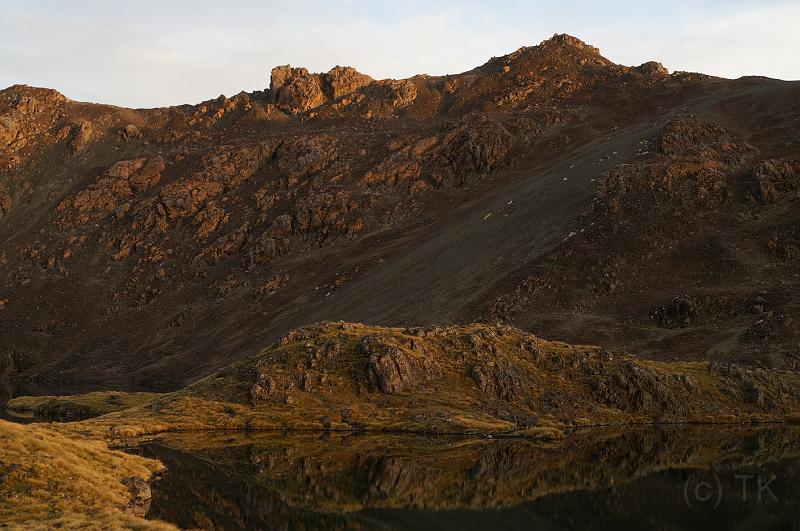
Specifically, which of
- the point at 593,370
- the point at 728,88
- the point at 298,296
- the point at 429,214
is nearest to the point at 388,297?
the point at 298,296

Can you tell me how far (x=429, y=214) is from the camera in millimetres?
187750

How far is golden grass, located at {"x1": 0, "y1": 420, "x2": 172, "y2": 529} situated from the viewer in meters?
41.2

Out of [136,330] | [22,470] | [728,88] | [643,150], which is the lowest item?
[136,330]

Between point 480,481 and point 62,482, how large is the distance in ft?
99.5

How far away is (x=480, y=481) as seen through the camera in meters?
56.8

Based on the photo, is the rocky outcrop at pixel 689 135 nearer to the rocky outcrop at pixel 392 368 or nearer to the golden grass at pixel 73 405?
the rocky outcrop at pixel 392 368

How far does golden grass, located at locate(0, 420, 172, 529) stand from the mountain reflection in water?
119 inches

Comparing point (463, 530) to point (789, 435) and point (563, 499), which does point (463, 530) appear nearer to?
point (563, 499)

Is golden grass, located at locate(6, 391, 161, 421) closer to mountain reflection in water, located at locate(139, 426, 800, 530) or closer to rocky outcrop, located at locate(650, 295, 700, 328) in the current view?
mountain reflection in water, located at locate(139, 426, 800, 530)

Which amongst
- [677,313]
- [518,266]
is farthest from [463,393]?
[518,266]

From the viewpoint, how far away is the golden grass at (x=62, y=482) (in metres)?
41.2

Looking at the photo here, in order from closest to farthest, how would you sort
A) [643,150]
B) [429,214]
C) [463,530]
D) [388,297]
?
[463,530], [388,297], [643,150], [429,214]

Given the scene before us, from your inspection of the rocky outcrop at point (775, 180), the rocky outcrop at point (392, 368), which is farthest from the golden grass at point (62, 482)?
the rocky outcrop at point (775, 180)

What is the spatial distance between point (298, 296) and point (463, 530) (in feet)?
420
